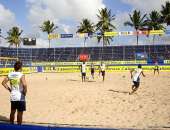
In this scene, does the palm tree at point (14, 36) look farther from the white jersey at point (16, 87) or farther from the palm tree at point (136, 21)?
the white jersey at point (16, 87)

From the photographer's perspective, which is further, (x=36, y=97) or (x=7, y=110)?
(x=36, y=97)

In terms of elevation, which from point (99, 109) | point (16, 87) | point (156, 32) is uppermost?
point (156, 32)

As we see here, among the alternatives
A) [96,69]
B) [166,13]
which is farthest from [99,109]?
[166,13]

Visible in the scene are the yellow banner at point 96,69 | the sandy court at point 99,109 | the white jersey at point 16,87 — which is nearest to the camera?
the white jersey at point 16,87

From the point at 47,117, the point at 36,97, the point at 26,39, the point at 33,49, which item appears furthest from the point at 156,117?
the point at 26,39

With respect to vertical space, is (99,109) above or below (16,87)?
below

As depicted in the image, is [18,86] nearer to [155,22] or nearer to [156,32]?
[156,32]

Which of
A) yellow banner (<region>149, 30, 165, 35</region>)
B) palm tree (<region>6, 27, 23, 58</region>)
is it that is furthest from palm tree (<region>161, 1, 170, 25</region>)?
palm tree (<region>6, 27, 23, 58</region>)

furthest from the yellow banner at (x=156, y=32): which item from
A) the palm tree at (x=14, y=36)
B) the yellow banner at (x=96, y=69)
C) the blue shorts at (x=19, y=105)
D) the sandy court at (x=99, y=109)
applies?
the blue shorts at (x=19, y=105)

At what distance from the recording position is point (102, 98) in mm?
16969

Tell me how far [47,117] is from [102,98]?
15.6 ft

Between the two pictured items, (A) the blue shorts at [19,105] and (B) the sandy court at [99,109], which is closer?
(A) the blue shorts at [19,105]

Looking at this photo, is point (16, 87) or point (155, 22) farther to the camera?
point (155, 22)

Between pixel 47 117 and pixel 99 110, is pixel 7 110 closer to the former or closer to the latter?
pixel 47 117
